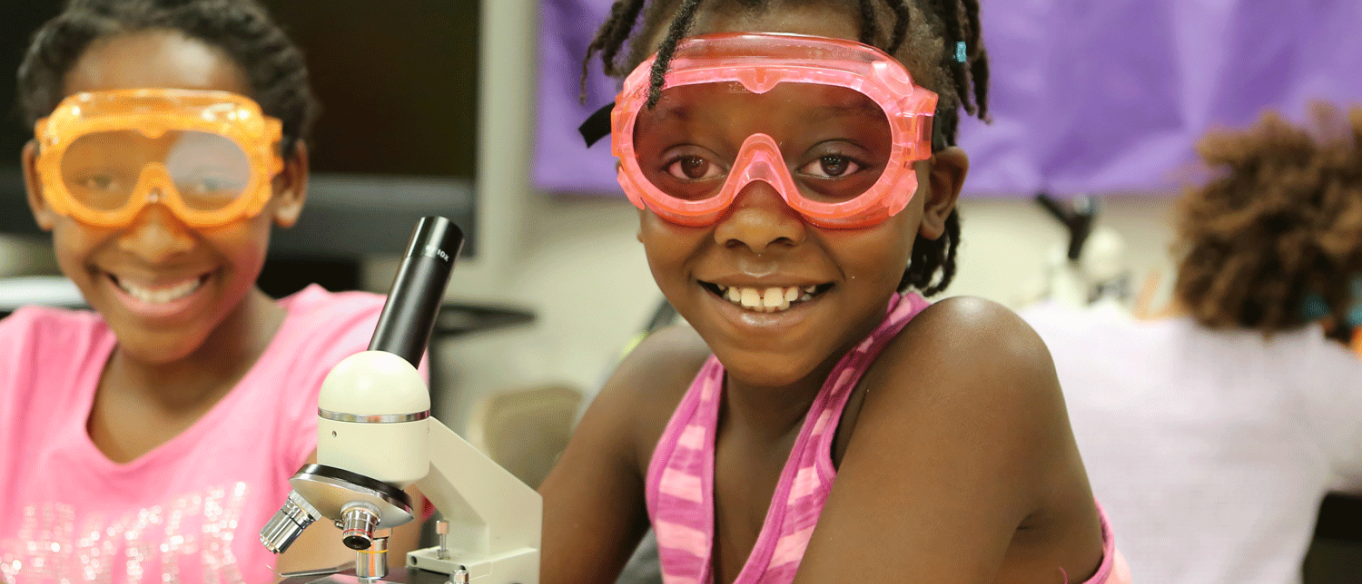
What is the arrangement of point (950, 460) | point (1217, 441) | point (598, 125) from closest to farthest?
point (950, 460), point (598, 125), point (1217, 441)

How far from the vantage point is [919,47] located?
3.26 feet

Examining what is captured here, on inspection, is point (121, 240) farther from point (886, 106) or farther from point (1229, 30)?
point (1229, 30)

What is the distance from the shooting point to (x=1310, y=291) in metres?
1.75

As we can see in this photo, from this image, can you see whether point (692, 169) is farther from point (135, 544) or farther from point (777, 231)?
point (135, 544)

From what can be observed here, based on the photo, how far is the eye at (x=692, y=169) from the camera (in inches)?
38.0

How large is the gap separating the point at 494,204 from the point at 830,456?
2.61 metres

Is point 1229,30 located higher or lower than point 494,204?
higher

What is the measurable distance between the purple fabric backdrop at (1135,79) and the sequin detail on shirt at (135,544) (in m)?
1.67

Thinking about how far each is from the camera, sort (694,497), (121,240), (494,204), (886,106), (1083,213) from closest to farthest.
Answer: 1. (886,106)
2. (694,497)
3. (121,240)
4. (1083,213)
5. (494,204)

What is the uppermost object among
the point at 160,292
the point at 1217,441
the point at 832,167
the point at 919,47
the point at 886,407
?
the point at 919,47

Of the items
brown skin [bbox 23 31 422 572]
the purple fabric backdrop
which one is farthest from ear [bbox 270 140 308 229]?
the purple fabric backdrop

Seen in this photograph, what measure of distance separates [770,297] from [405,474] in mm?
362

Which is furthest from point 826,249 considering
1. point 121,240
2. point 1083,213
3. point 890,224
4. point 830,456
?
point 1083,213

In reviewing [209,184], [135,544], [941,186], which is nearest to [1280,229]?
[941,186]
